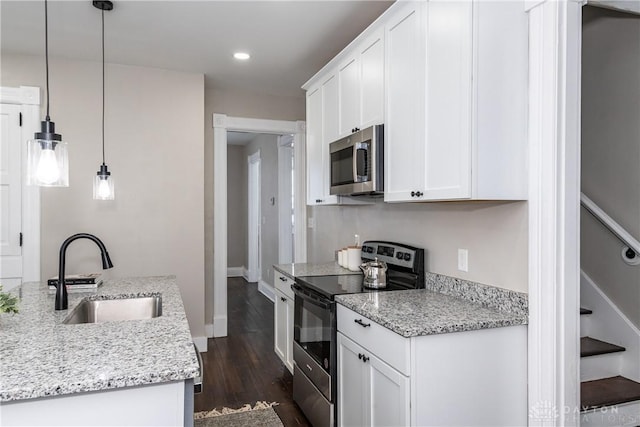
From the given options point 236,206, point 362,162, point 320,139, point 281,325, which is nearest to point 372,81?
point 362,162

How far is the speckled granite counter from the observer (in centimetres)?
174

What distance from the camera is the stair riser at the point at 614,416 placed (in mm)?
2021

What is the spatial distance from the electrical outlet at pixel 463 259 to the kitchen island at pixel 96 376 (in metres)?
1.43

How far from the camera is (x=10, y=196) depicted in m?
3.52

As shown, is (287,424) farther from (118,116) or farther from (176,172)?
(118,116)

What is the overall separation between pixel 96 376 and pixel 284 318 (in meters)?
2.24

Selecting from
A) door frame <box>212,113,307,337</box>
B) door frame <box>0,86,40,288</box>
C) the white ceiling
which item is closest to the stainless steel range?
the white ceiling

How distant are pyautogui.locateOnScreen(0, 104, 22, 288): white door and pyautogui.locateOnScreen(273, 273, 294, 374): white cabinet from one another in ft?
7.22

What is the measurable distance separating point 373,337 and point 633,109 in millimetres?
2099

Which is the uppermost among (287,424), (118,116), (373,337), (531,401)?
(118,116)

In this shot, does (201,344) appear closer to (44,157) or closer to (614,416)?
(44,157)

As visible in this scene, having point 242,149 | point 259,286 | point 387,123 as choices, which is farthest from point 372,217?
point 242,149

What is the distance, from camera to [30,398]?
1.10m

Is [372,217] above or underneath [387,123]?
underneath
